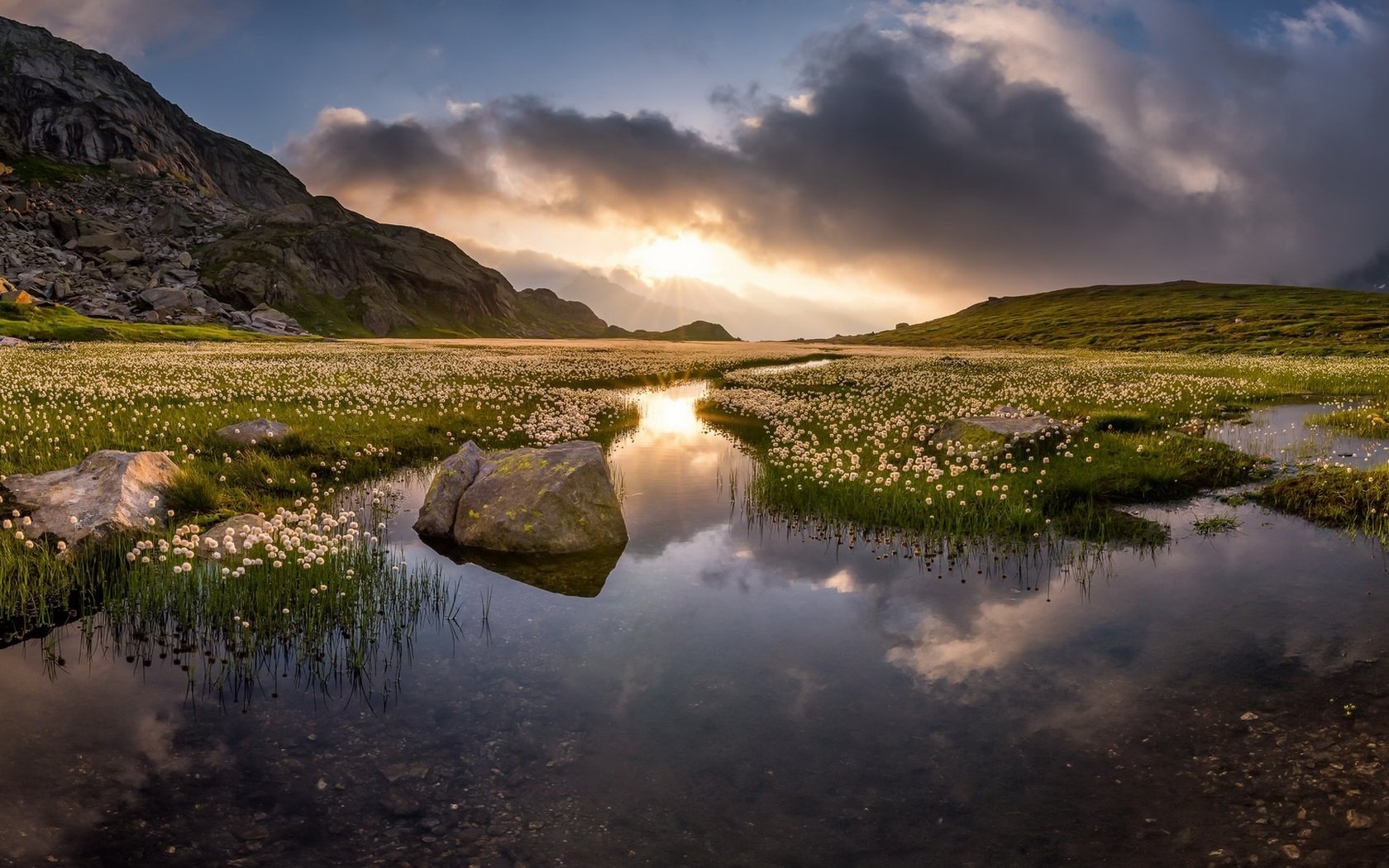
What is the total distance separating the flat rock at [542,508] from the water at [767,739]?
86.8 inches

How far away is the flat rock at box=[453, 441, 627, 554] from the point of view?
444 inches

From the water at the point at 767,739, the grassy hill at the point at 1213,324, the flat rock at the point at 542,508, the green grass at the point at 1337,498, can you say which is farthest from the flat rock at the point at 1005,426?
the grassy hill at the point at 1213,324

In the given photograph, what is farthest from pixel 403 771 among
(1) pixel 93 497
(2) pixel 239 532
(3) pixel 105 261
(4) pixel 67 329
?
(3) pixel 105 261

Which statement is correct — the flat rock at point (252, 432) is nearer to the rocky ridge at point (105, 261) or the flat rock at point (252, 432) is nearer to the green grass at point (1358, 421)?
the green grass at point (1358, 421)

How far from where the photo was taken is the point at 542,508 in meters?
11.5

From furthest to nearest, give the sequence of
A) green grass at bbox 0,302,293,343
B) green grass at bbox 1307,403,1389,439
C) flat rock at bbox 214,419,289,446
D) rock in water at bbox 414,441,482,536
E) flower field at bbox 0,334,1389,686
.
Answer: green grass at bbox 0,302,293,343 < green grass at bbox 1307,403,1389,439 < flat rock at bbox 214,419,289,446 < rock in water at bbox 414,441,482,536 < flower field at bbox 0,334,1389,686

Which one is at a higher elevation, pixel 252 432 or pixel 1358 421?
pixel 1358 421

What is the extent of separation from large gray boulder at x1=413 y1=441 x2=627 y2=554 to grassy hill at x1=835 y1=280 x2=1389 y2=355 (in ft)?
277

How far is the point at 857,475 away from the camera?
14.8m

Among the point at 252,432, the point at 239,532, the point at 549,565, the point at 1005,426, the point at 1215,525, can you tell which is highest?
the point at 1005,426

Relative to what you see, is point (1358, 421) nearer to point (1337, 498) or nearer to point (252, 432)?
point (1337, 498)

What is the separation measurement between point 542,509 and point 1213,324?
145 metres

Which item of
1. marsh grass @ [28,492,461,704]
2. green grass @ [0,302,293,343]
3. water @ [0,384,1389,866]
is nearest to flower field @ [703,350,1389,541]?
water @ [0,384,1389,866]

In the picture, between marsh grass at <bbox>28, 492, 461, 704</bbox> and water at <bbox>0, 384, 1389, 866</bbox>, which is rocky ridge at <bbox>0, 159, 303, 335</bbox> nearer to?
marsh grass at <bbox>28, 492, 461, 704</bbox>
